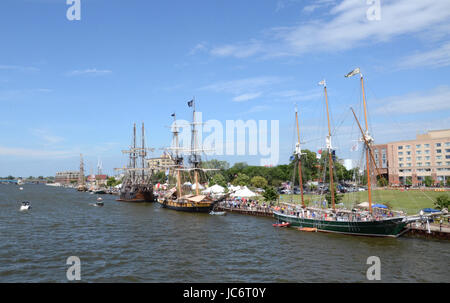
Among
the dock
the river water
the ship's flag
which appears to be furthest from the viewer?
the ship's flag

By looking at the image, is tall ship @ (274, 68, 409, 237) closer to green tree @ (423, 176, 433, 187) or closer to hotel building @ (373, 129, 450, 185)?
green tree @ (423, 176, 433, 187)

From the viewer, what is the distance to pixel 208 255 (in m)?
33.9

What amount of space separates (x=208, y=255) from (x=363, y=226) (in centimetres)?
2125

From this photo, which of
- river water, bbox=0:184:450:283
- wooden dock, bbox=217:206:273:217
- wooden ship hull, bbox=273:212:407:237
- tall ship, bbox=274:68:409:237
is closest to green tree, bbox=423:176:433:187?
wooden dock, bbox=217:206:273:217

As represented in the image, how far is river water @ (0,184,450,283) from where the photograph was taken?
26.7m

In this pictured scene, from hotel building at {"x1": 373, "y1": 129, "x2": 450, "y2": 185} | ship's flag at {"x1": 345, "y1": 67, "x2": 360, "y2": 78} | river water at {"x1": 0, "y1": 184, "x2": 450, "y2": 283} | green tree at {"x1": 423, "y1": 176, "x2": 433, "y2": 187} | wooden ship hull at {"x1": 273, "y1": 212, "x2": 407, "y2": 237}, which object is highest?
ship's flag at {"x1": 345, "y1": 67, "x2": 360, "y2": 78}

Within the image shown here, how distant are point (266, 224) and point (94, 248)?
1143 inches

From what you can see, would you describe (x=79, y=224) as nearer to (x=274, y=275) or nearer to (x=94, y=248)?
(x=94, y=248)

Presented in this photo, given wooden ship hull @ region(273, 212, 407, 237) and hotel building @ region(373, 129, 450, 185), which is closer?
wooden ship hull @ region(273, 212, 407, 237)

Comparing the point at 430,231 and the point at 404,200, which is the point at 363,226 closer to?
the point at 430,231

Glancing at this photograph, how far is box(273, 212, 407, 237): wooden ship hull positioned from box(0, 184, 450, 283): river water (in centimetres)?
113

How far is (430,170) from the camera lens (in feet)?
420

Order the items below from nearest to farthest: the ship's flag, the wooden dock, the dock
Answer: the dock → the ship's flag → the wooden dock
